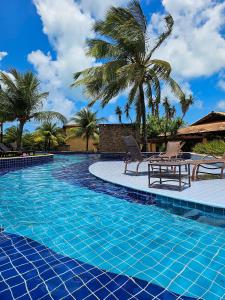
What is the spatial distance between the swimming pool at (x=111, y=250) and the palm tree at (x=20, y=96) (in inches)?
504

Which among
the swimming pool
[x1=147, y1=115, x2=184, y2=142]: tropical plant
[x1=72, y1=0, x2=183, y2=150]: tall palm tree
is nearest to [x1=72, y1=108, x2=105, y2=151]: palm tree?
[x1=147, y1=115, x2=184, y2=142]: tropical plant

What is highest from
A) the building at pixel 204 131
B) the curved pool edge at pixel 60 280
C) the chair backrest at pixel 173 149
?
the building at pixel 204 131

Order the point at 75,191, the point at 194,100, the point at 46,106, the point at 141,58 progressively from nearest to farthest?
the point at 75,191 < the point at 141,58 < the point at 46,106 < the point at 194,100

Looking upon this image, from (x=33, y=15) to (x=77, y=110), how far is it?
16.9 meters

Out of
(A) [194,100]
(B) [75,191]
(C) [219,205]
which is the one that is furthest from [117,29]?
(A) [194,100]

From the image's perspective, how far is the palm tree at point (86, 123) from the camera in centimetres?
2952

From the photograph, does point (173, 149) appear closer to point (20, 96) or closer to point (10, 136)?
point (20, 96)

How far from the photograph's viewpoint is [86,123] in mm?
29844

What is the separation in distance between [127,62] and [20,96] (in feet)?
22.7

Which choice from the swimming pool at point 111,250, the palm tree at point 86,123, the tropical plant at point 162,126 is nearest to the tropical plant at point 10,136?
the palm tree at point 86,123

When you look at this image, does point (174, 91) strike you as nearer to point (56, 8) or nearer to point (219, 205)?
point (56, 8)

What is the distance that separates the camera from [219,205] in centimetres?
420

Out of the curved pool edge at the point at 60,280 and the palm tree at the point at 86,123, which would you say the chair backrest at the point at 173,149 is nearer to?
the curved pool edge at the point at 60,280

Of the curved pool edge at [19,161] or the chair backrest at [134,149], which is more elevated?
the chair backrest at [134,149]
